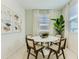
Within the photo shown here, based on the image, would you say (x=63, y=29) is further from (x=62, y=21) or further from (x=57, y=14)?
(x=57, y=14)

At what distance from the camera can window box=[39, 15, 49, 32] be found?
7965mm

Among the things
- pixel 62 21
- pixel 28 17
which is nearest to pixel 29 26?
pixel 28 17

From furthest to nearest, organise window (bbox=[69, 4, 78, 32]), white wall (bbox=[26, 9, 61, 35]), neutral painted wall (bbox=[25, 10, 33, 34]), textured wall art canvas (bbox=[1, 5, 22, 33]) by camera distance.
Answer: neutral painted wall (bbox=[25, 10, 33, 34])
white wall (bbox=[26, 9, 61, 35])
window (bbox=[69, 4, 78, 32])
textured wall art canvas (bbox=[1, 5, 22, 33])

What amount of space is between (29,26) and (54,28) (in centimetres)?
171

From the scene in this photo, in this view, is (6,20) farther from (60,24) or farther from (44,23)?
(44,23)

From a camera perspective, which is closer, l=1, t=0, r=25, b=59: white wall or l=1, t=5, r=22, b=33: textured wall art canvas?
l=1, t=5, r=22, b=33: textured wall art canvas

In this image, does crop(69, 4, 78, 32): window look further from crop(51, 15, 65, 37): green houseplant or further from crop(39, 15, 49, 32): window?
crop(39, 15, 49, 32): window

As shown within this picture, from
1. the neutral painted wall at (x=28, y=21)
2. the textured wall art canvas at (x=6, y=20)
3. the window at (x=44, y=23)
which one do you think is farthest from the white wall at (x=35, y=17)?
the textured wall art canvas at (x=6, y=20)

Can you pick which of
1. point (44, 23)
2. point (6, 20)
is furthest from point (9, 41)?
point (44, 23)

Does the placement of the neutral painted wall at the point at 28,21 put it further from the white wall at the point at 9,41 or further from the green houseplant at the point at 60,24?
the white wall at the point at 9,41

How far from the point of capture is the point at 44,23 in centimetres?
800

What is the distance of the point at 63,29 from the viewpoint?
7.18 metres

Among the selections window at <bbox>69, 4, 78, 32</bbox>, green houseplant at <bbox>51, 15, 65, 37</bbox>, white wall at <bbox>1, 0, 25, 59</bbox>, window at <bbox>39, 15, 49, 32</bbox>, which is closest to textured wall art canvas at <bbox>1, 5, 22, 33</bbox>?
white wall at <bbox>1, 0, 25, 59</bbox>

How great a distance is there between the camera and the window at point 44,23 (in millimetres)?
7965
